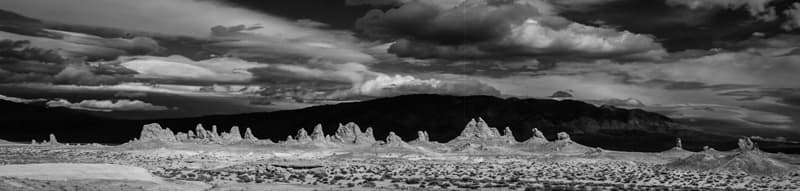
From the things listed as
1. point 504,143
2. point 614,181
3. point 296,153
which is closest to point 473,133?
point 504,143

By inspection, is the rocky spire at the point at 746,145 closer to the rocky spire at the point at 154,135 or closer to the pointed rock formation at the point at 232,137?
the pointed rock formation at the point at 232,137

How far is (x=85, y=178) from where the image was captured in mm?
41344

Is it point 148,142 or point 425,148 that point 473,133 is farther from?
point 148,142

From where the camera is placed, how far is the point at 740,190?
4978cm

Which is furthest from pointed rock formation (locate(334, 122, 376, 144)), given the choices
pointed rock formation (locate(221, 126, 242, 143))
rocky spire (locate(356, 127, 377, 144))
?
pointed rock formation (locate(221, 126, 242, 143))

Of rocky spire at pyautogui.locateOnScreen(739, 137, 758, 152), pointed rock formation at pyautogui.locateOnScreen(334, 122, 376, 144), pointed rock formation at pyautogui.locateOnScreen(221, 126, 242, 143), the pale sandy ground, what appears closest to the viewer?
the pale sandy ground

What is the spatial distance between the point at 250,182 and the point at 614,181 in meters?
31.9

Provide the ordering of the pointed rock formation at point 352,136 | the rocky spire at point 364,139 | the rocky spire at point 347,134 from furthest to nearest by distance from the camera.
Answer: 1. the rocky spire at point 347,134
2. the pointed rock formation at point 352,136
3. the rocky spire at point 364,139

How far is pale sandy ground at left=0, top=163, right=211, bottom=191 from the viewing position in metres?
35.0

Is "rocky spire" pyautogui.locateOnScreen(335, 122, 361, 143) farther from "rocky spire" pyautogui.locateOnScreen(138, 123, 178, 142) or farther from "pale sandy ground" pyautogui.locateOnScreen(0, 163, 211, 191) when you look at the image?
"pale sandy ground" pyautogui.locateOnScreen(0, 163, 211, 191)

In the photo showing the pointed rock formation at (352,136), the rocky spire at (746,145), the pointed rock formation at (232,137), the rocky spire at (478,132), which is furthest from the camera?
the pointed rock formation at (352,136)

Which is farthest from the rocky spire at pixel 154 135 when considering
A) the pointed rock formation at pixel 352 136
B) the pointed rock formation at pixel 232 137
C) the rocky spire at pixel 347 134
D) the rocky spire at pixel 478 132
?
the rocky spire at pixel 478 132

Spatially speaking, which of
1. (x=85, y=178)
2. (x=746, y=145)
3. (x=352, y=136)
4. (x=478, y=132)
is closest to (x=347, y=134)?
(x=352, y=136)

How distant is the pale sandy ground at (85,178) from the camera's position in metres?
35.0
